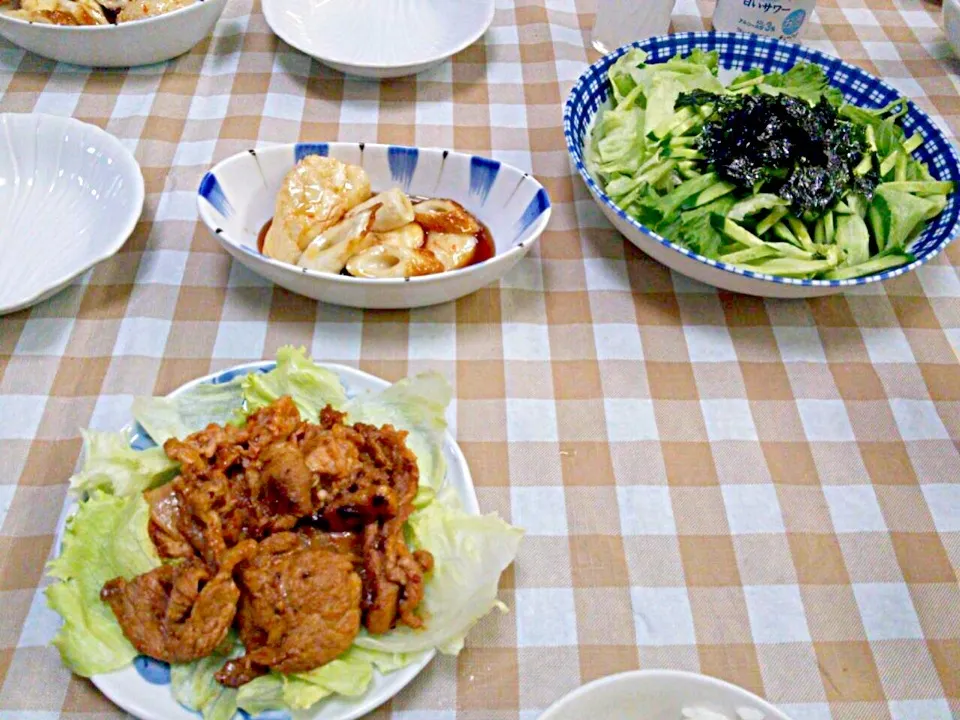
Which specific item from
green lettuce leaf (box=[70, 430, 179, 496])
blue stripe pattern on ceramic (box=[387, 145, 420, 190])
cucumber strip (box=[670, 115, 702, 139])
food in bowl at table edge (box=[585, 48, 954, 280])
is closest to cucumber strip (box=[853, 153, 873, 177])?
food in bowl at table edge (box=[585, 48, 954, 280])

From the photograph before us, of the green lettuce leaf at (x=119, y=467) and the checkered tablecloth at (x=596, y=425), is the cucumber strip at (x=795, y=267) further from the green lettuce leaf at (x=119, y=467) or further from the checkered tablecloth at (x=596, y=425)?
the green lettuce leaf at (x=119, y=467)

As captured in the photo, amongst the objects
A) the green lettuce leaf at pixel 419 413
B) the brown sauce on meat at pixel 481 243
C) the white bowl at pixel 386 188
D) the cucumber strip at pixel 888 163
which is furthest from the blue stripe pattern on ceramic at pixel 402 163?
the cucumber strip at pixel 888 163

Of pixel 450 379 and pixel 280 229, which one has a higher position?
pixel 280 229

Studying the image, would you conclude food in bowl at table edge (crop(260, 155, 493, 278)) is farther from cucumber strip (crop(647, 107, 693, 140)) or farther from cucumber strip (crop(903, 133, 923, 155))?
cucumber strip (crop(903, 133, 923, 155))

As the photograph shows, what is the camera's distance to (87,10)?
7.61 feet

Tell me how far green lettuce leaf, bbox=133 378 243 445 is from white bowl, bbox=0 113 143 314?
48 centimetres

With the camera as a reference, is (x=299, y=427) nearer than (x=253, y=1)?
Yes

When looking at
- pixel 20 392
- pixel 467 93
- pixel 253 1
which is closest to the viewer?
pixel 20 392

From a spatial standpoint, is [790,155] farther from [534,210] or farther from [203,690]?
[203,690]

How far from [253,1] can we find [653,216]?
6.15 ft

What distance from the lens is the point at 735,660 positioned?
1393 millimetres

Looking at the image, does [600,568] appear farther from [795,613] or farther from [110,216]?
[110,216]

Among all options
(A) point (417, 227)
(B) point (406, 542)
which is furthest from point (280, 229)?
(B) point (406, 542)

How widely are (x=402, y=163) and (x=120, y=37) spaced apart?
3.49 feet
